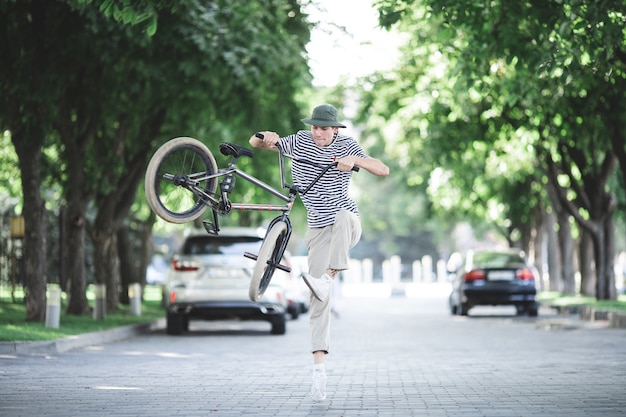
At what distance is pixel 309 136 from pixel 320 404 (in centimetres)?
213

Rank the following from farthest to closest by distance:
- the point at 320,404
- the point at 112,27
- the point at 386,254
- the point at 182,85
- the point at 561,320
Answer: the point at 386,254 < the point at 561,320 < the point at 182,85 < the point at 112,27 < the point at 320,404

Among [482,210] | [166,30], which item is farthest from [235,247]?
[482,210]

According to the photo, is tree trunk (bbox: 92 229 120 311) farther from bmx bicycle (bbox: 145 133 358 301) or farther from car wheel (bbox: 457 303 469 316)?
bmx bicycle (bbox: 145 133 358 301)

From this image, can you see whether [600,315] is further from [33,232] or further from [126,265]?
[126,265]

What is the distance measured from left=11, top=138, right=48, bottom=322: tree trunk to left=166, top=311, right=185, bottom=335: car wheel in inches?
84.1

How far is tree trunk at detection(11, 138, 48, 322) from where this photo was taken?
20.5 m

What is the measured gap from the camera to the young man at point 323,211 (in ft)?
31.0

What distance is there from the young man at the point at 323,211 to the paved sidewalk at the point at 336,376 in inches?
23.5

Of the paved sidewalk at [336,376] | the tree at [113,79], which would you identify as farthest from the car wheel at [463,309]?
the paved sidewalk at [336,376]

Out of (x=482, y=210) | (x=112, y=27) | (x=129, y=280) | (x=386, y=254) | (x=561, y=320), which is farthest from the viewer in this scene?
(x=386, y=254)

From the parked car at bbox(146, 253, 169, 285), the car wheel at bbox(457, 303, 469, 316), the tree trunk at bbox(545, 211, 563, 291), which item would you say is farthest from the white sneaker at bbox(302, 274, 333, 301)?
the parked car at bbox(146, 253, 169, 285)

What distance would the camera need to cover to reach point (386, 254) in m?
102

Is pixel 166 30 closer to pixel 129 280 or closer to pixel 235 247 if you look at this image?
pixel 235 247

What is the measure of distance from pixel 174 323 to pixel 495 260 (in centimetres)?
1133
